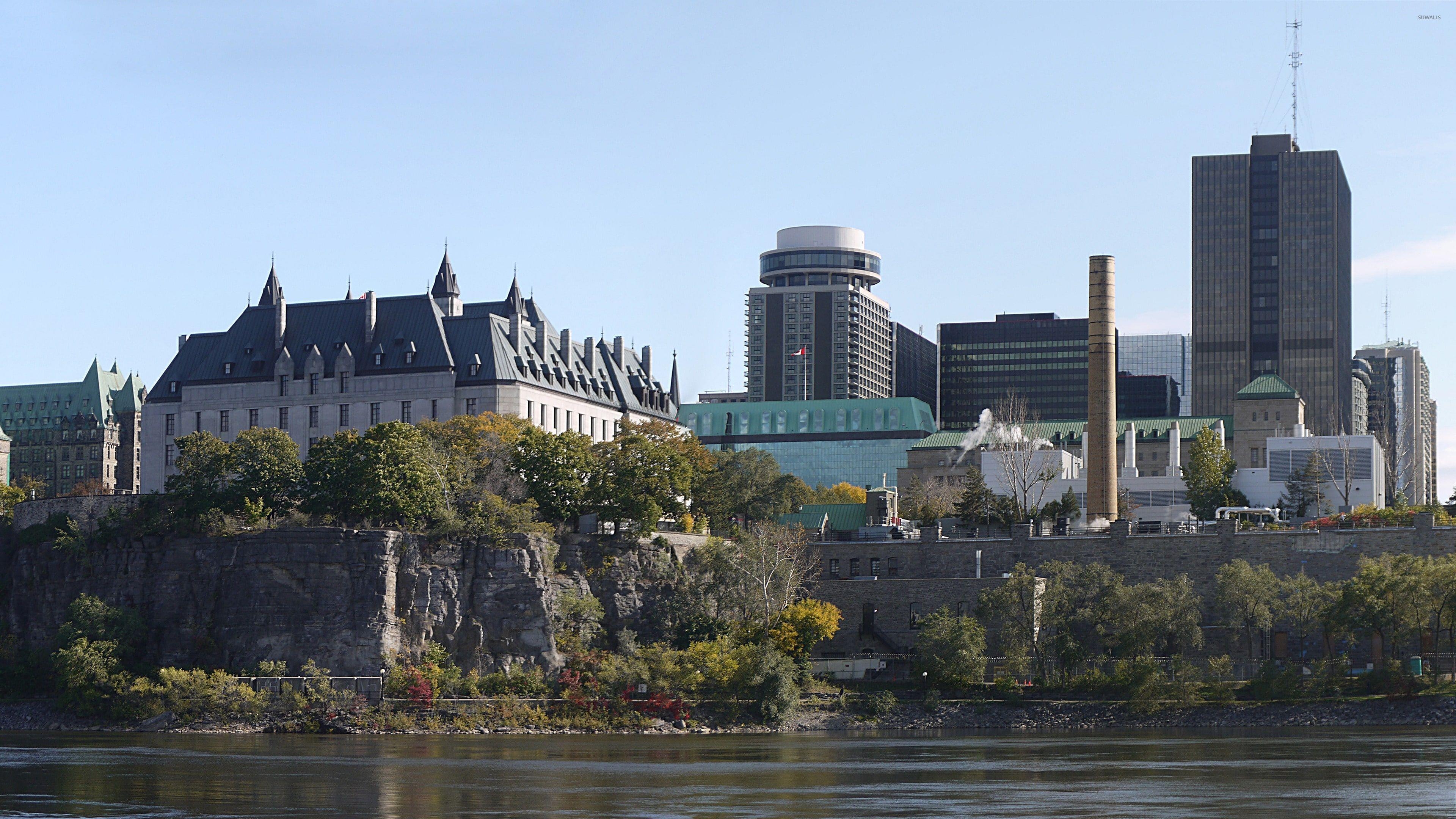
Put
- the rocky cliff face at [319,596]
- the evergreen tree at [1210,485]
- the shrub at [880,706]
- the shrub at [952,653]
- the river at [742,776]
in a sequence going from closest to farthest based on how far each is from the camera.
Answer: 1. the river at [742,776]
2. the rocky cliff face at [319,596]
3. the shrub at [880,706]
4. the shrub at [952,653]
5. the evergreen tree at [1210,485]

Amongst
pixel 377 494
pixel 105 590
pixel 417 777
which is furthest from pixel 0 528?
pixel 417 777

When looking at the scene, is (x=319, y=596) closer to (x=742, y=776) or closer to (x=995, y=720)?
(x=995, y=720)

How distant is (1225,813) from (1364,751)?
93.3 ft

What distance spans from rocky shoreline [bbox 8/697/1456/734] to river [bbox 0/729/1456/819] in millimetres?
4086

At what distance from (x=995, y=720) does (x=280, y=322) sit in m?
103

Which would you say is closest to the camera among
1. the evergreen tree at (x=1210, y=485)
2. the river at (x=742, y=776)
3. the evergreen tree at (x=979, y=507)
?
the river at (x=742, y=776)

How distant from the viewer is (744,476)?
164375mm

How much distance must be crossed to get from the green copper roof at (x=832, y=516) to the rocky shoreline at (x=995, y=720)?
46.9 m

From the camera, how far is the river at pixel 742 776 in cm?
6688

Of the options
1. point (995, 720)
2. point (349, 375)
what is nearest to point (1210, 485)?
point (995, 720)

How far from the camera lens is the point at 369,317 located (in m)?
189

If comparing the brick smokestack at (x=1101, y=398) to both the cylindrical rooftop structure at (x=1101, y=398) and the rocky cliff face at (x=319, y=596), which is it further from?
the rocky cliff face at (x=319, y=596)

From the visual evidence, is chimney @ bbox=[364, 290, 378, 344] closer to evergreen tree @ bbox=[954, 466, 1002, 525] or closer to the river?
evergreen tree @ bbox=[954, 466, 1002, 525]

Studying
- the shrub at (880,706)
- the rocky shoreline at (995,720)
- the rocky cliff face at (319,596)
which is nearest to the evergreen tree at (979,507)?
the shrub at (880,706)
